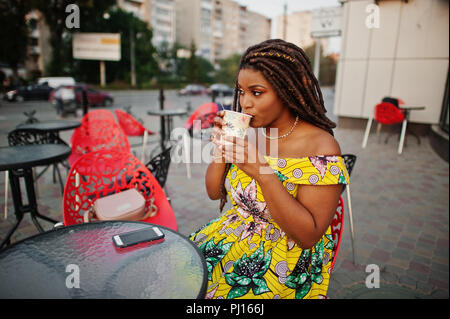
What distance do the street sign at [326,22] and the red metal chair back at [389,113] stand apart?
4534 mm

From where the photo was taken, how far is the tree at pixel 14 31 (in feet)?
83.2

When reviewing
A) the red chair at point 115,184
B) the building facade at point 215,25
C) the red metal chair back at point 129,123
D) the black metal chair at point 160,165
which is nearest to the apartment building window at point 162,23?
the building facade at point 215,25

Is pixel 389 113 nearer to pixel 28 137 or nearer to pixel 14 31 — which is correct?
pixel 28 137

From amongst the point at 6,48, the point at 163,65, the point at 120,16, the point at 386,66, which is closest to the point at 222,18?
the point at 163,65

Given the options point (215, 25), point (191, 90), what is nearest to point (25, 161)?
point (191, 90)

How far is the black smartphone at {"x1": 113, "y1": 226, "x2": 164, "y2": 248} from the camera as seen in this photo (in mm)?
1210

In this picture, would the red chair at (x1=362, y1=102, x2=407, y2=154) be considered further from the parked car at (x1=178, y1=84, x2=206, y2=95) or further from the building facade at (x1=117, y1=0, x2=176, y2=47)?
the building facade at (x1=117, y1=0, x2=176, y2=47)

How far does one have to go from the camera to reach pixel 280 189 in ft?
3.85

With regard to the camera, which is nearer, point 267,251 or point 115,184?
point 267,251

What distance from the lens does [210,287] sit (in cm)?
135

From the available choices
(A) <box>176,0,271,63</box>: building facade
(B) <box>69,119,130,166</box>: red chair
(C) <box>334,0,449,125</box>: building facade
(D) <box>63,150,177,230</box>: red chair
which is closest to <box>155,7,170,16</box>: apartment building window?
(A) <box>176,0,271,63</box>: building facade

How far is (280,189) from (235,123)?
318mm
